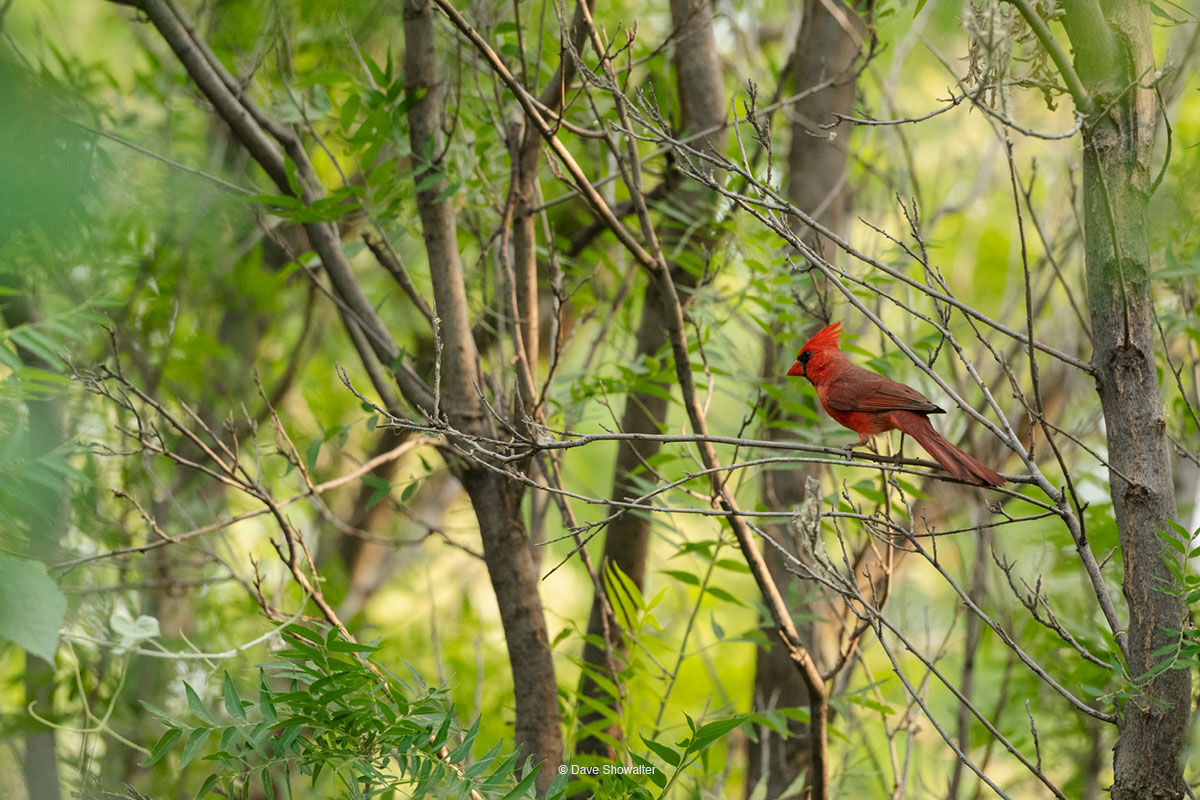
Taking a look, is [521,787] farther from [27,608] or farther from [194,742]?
[27,608]

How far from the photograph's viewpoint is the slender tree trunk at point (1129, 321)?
5.95 feet

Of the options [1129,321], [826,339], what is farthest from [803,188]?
[1129,321]

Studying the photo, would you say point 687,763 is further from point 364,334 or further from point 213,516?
point 213,516

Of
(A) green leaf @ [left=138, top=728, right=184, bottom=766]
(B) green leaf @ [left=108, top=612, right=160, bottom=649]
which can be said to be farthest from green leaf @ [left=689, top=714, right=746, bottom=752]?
(B) green leaf @ [left=108, top=612, right=160, bottom=649]

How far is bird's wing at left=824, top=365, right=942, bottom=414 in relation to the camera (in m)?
2.96

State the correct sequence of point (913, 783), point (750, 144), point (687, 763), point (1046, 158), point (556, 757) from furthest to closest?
point (1046, 158), point (913, 783), point (750, 144), point (556, 757), point (687, 763)

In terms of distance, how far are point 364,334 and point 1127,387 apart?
2180mm

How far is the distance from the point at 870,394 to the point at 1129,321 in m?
1.16

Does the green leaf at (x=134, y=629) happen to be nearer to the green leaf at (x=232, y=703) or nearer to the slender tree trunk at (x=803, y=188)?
the green leaf at (x=232, y=703)

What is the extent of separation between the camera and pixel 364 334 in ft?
10.8

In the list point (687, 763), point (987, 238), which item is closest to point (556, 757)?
point (687, 763)

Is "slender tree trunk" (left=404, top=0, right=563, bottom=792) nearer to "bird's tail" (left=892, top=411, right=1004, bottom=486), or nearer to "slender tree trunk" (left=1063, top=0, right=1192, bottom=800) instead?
"bird's tail" (left=892, top=411, right=1004, bottom=486)

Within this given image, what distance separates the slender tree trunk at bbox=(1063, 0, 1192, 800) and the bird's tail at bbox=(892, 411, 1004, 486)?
0.29m

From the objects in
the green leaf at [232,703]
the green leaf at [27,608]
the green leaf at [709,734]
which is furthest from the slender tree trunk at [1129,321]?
the green leaf at [27,608]
